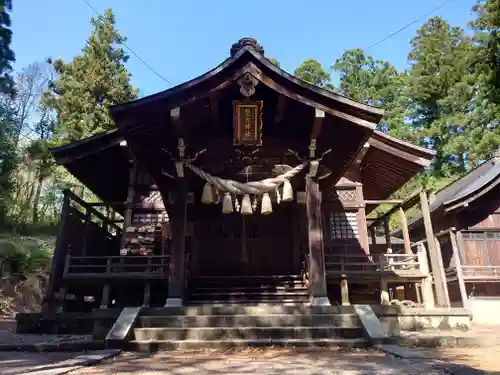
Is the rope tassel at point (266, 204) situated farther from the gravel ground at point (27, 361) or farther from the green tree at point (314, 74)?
the green tree at point (314, 74)

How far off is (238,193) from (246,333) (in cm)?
313

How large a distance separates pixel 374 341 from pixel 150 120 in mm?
6271

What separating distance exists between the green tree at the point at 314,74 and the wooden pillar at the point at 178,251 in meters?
32.2

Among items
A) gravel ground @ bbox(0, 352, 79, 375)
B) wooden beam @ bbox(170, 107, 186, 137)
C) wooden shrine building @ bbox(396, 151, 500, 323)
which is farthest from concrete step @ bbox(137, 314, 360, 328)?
wooden shrine building @ bbox(396, 151, 500, 323)

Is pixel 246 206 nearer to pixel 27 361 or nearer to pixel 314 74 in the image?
pixel 27 361

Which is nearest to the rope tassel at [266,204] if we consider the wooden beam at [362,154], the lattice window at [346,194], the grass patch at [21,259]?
the wooden beam at [362,154]

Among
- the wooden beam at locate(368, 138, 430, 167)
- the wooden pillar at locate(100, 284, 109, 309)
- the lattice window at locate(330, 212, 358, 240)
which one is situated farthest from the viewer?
the lattice window at locate(330, 212, 358, 240)

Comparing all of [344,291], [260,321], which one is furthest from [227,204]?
[344,291]

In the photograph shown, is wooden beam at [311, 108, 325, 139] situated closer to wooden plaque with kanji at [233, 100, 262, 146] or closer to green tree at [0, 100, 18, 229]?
wooden plaque with kanji at [233, 100, 262, 146]

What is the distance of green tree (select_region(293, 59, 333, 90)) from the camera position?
38906mm

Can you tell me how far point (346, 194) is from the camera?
14406 millimetres

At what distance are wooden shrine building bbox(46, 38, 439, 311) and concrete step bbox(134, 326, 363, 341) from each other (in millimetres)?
1215

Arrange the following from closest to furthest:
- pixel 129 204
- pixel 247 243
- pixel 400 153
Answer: pixel 400 153, pixel 247 243, pixel 129 204

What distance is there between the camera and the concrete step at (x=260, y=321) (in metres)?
7.39
